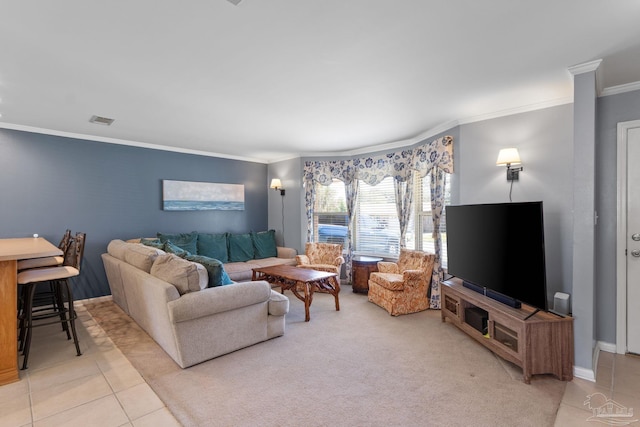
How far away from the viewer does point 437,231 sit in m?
4.18

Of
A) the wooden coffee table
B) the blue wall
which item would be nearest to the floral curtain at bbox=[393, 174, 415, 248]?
the wooden coffee table

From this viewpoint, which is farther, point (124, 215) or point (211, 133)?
point (124, 215)

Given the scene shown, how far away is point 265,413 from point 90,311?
3.40m

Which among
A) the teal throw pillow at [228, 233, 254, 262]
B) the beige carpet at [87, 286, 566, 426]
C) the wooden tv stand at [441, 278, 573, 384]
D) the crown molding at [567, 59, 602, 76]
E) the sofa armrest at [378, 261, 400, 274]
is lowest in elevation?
the beige carpet at [87, 286, 566, 426]

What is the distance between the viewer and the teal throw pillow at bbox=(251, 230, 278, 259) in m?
5.86

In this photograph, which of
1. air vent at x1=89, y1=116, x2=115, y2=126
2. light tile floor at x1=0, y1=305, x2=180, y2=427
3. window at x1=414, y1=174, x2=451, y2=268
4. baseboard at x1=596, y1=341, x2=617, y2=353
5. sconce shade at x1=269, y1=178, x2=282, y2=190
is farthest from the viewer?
sconce shade at x1=269, y1=178, x2=282, y2=190

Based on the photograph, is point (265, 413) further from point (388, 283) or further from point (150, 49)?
point (150, 49)

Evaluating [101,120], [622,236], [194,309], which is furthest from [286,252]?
[622,236]

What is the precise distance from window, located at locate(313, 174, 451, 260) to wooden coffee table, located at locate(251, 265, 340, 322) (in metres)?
1.48

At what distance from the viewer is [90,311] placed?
161 inches

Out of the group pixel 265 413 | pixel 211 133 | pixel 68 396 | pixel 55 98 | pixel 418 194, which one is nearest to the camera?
pixel 265 413

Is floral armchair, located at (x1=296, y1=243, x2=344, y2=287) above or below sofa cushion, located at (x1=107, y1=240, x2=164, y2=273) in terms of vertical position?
below

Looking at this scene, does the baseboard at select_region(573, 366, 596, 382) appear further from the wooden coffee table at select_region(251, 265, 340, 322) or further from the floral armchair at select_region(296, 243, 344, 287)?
the floral armchair at select_region(296, 243, 344, 287)

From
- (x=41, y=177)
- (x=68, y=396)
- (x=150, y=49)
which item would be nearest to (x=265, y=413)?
(x=68, y=396)
